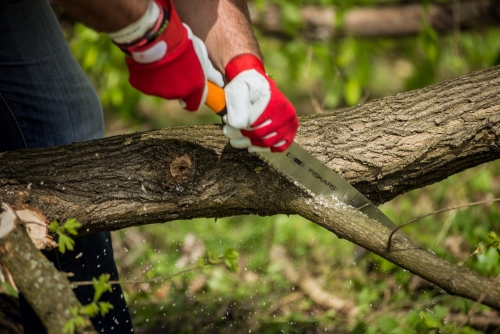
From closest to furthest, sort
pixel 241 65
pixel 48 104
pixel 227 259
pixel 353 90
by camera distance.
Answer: pixel 227 259 → pixel 241 65 → pixel 48 104 → pixel 353 90

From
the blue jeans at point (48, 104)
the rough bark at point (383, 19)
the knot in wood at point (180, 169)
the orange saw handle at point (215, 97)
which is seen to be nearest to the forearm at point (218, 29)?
the orange saw handle at point (215, 97)

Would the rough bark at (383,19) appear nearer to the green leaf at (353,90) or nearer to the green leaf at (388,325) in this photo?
the green leaf at (353,90)

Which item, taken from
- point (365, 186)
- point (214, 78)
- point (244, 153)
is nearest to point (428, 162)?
point (365, 186)

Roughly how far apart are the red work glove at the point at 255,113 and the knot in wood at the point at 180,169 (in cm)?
22

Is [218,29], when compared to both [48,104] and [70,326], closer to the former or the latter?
[48,104]

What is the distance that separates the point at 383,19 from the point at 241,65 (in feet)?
13.3

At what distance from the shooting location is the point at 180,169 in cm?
194

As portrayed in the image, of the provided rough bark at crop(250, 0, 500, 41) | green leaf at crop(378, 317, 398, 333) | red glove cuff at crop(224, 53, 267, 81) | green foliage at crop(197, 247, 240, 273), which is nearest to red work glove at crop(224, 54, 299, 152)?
red glove cuff at crop(224, 53, 267, 81)

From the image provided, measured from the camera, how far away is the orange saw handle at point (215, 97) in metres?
1.78

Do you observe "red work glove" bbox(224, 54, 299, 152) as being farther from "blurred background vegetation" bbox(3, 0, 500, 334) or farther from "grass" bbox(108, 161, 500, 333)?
"grass" bbox(108, 161, 500, 333)

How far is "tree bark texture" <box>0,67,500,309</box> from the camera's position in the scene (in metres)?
1.93

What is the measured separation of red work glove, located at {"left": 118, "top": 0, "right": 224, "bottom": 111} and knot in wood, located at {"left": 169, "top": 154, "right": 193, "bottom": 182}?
0.32 metres

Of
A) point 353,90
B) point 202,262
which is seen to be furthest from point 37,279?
point 353,90

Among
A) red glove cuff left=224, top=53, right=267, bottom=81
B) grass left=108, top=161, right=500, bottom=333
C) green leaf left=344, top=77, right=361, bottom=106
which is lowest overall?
grass left=108, top=161, right=500, bottom=333
